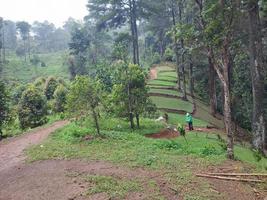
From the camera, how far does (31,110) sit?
24.7 meters

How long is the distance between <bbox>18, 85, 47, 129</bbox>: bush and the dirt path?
12.5 ft

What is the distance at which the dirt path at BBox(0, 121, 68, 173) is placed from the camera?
569 inches

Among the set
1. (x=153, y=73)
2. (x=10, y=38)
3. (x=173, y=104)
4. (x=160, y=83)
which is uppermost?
(x=10, y=38)

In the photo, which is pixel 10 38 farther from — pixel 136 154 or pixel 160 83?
pixel 136 154

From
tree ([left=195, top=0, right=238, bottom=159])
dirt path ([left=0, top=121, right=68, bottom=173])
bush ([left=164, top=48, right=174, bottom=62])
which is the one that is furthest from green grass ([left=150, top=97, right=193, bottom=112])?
bush ([left=164, top=48, right=174, bottom=62])

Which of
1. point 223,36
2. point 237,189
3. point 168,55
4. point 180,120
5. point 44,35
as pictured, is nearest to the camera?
point 237,189

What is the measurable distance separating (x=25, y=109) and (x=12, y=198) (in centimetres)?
1445

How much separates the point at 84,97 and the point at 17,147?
372 centimetres

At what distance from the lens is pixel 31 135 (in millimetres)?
19859

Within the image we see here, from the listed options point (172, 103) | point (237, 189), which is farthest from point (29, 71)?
point (237, 189)

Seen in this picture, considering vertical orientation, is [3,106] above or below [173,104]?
above

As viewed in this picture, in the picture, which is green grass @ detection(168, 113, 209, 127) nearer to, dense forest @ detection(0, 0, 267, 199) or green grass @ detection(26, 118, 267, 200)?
dense forest @ detection(0, 0, 267, 199)

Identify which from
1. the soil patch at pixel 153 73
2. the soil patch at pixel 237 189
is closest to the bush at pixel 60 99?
the soil patch at pixel 153 73

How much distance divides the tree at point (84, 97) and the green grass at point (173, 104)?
43.3ft
